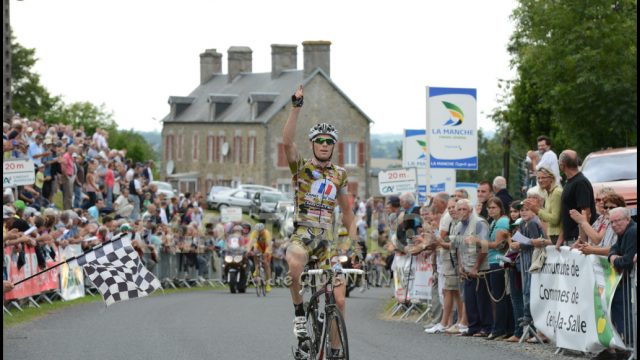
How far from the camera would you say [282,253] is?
4747 centimetres

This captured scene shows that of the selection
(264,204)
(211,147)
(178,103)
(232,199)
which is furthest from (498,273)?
(178,103)

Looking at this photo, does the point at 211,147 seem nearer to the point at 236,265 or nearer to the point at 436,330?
the point at 236,265

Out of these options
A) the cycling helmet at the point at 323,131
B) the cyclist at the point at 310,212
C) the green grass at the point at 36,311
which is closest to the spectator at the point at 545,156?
the green grass at the point at 36,311

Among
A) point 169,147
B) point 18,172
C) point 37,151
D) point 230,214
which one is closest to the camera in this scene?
point 18,172

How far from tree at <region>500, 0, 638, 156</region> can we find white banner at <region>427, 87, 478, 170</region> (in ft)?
86.3

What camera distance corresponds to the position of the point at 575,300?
52.4 feet

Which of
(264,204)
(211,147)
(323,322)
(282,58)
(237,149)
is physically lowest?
(264,204)

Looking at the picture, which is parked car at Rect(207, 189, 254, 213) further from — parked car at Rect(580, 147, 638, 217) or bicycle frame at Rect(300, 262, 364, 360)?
bicycle frame at Rect(300, 262, 364, 360)

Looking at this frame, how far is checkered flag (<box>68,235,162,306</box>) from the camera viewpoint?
14.9 m

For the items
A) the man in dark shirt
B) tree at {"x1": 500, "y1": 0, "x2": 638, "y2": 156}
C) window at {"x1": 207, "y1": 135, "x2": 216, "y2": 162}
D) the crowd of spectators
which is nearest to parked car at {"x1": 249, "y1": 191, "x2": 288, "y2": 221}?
tree at {"x1": 500, "y1": 0, "x2": 638, "y2": 156}

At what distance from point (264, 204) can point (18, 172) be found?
53.9 m

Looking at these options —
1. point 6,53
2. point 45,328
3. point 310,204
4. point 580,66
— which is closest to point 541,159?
point 45,328

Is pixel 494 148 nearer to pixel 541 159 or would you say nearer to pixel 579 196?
pixel 541 159

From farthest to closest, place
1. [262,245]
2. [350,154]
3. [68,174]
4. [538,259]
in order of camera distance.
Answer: [350,154], [68,174], [262,245], [538,259]
